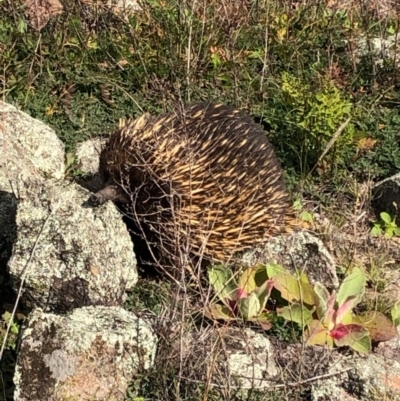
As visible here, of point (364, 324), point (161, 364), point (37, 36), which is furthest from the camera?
point (37, 36)

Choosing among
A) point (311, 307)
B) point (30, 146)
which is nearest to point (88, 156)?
point (30, 146)

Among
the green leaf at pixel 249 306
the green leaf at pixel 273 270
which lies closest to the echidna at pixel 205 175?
the green leaf at pixel 273 270

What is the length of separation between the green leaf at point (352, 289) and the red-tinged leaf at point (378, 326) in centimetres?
9

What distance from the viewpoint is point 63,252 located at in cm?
338

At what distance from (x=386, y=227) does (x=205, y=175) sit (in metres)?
1.21

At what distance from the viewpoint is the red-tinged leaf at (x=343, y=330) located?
3.38 m

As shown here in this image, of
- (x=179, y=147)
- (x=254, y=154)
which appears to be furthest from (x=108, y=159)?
(x=254, y=154)

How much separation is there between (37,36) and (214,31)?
1126 millimetres

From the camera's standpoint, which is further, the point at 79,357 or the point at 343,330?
the point at 343,330

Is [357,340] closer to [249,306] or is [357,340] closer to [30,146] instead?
[249,306]

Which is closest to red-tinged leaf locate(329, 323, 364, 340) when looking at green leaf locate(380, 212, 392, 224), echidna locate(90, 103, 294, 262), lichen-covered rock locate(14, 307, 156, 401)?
echidna locate(90, 103, 294, 262)

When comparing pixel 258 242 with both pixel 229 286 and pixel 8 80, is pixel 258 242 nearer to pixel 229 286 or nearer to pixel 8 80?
pixel 229 286

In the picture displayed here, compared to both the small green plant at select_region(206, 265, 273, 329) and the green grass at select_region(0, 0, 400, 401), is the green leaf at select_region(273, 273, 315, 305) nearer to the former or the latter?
the small green plant at select_region(206, 265, 273, 329)

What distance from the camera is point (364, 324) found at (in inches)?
136
